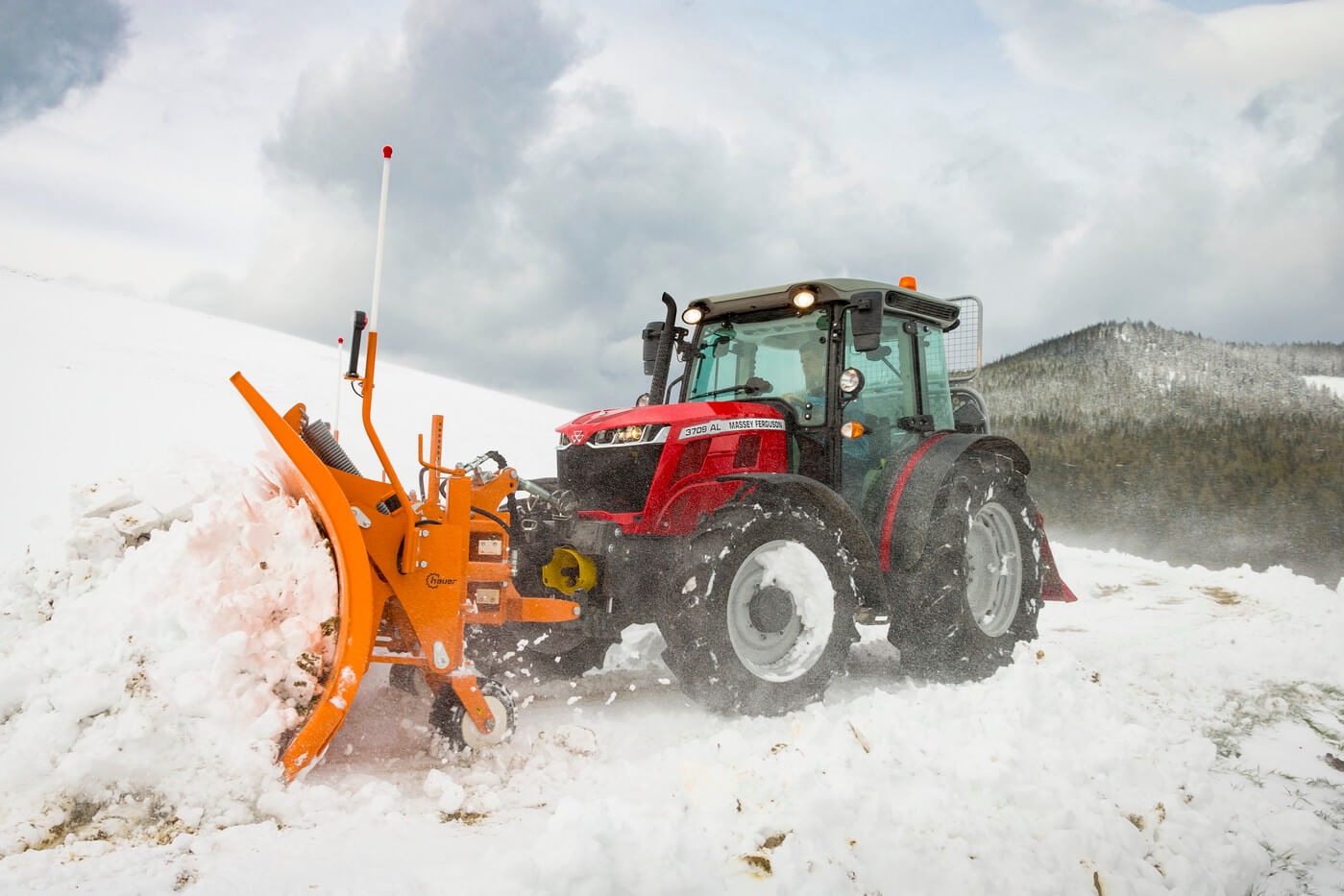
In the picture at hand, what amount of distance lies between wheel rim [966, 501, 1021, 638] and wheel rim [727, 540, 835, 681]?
148 cm

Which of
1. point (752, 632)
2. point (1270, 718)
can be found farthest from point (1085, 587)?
point (752, 632)

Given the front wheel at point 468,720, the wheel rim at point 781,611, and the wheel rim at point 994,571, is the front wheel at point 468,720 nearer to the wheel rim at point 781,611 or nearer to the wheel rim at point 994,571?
the wheel rim at point 781,611

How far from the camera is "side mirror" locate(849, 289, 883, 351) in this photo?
168 inches

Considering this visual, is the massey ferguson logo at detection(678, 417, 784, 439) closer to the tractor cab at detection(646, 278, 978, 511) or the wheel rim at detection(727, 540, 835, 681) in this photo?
the tractor cab at detection(646, 278, 978, 511)

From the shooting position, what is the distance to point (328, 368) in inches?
1216

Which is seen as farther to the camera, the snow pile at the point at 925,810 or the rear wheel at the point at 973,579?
the rear wheel at the point at 973,579

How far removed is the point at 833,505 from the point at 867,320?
1.01 metres

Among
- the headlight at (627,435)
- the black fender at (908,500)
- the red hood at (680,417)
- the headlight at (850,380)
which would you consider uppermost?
the headlight at (850,380)

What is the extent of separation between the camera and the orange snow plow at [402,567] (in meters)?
2.79

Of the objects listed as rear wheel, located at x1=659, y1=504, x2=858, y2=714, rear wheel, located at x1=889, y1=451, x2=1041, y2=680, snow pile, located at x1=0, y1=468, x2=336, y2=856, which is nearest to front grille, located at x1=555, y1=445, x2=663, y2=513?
rear wheel, located at x1=659, y1=504, x2=858, y2=714

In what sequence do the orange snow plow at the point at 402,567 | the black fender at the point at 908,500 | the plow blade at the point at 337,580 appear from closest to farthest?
the plow blade at the point at 337,580 → the orange snow plow at the point at 402,567 → the black fender at the point at 908,500

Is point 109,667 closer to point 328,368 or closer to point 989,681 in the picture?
point 989,681

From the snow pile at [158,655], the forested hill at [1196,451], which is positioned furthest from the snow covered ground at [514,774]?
the forested hill at [1196,451]

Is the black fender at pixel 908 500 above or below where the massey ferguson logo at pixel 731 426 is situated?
below
